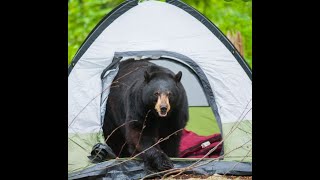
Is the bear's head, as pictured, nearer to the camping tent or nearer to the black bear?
the black bear

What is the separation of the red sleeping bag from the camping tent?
0.47 metres

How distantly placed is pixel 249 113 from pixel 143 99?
3.17 feet

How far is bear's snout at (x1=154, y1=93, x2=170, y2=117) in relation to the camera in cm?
507

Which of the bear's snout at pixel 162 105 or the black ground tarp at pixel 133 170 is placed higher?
the bear's snout at pixel 162 105

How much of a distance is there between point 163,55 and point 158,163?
100 cm

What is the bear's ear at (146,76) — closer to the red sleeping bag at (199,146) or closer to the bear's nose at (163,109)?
the bear's nose at (163,109)

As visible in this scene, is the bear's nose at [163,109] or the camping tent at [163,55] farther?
the camping tent at [163,55]

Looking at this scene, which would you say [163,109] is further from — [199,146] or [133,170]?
[199,146]

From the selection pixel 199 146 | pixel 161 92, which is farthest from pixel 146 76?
pixel 199 146

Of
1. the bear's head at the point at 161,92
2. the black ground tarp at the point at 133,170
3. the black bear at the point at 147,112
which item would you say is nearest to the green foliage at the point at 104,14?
the black bear at the point at 147,112

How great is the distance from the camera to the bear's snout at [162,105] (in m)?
5.07

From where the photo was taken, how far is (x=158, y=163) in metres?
5.00

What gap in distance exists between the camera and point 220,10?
29.9 ft

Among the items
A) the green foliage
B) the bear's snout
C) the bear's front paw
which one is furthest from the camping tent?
the green foliage
